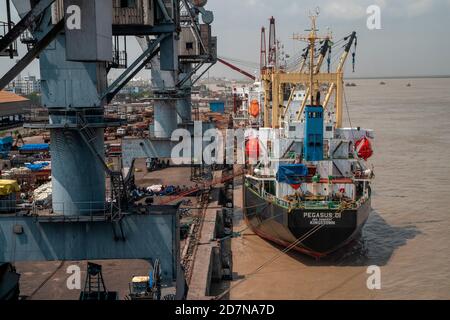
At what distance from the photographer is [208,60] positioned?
88.8 feet

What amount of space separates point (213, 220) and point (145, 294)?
38.0 ft

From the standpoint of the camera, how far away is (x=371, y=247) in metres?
22.5

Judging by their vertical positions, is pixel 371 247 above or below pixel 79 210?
below

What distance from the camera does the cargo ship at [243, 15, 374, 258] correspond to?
20.4 meters

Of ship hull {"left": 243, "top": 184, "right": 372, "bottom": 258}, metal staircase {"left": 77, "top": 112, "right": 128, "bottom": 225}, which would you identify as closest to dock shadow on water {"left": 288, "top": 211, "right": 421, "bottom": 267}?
ship hull {"left": 243, "top": 184, "right": 372, "bottom": 258}

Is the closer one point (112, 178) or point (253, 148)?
point (112, 178)

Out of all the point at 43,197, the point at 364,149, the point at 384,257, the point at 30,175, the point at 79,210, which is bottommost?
the point at 384,257

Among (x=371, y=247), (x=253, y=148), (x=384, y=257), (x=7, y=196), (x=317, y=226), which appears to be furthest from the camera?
(x=253, y=148)

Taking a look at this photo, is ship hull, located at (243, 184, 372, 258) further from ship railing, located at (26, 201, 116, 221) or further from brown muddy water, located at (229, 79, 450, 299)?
ship railing, located at (26, 201, 116, 221)

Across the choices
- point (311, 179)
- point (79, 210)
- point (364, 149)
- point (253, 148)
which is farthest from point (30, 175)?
point (79, 210)

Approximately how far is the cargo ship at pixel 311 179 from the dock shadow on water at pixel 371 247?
0.54 meters

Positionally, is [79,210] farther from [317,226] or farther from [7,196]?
[317,226]

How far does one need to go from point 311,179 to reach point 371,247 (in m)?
4.11

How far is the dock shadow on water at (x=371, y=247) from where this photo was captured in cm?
2088
